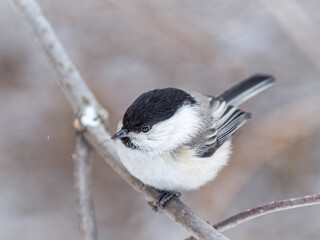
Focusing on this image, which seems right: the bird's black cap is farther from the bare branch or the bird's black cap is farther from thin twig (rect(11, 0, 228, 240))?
the bare branch

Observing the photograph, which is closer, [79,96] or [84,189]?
[84,189]

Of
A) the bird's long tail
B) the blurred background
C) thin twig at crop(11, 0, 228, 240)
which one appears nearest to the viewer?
thin twig at crop(11, 0, 228, 240)

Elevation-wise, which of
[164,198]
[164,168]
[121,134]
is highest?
[121,134]

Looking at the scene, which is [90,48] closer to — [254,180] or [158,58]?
[158,58]

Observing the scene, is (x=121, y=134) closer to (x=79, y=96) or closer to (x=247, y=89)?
(x=79, y=96)

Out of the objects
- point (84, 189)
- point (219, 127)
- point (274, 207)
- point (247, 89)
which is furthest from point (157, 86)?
point (274, 207)

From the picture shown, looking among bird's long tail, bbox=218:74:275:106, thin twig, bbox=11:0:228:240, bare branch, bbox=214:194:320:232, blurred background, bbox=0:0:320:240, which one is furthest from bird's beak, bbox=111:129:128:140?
blurred background, bbox=0:0:320:240

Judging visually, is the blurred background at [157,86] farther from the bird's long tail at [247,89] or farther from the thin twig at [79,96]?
the thin twig at [79,96]
